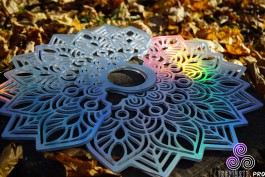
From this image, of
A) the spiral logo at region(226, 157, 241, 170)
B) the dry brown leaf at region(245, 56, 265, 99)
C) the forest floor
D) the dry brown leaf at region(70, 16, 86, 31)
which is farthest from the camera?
the dry brown leaf at region(70, 16, 86, 31)

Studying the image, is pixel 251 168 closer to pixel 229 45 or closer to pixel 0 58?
pixel 229 45

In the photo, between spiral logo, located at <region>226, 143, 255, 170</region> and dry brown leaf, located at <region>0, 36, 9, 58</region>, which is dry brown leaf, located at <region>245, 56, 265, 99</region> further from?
dry brown leaf, located at <region>0, 36, 9, 58</region>

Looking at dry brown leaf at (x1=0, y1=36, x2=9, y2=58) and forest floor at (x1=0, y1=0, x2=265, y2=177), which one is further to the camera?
forest floor at (x1=0, y1=0, x2=265, y2=177)

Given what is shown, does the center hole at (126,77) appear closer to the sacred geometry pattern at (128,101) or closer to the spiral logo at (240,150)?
the sacred geometry pattern at (128,101)

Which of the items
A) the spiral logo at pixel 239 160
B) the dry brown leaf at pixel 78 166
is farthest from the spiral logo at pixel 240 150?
the dry brown leaf at pixel 78 166

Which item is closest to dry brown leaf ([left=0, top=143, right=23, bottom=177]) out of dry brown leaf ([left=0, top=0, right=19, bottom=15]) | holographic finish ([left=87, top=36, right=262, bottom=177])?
holographic finish ([left=87, top=36, right=262, bottom=177])

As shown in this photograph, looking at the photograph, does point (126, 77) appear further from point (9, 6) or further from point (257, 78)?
point (9, 6)
